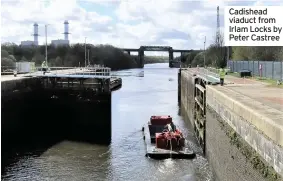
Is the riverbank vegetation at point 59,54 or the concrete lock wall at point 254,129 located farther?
the riverbank vegetation at point 59,54

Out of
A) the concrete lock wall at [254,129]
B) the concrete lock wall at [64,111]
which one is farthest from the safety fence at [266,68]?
the concrete lock wall at [254,129]

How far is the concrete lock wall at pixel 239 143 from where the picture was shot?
12.1m

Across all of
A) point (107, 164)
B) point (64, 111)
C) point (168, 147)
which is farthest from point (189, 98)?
point (107, 164)

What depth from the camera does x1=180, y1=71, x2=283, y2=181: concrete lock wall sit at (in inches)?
475

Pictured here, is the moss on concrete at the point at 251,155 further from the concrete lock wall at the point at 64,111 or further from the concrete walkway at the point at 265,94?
the concrete lock wall at the point at 64,111

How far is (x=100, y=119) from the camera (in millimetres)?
38094

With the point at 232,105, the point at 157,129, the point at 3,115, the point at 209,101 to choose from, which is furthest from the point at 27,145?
the point at 232,105

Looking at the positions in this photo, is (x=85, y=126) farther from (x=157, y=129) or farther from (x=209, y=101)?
(x=209, y=101)

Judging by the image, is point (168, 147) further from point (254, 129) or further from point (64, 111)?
point (254, 129)

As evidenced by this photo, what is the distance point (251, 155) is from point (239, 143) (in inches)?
86.4

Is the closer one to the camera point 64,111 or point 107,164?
point 107,164

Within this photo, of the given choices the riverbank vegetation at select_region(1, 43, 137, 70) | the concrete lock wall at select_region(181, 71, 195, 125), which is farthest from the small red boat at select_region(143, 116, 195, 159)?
the riverbank vegetation at select_region(1, 43, 137, 70)

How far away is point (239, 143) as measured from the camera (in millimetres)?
16672

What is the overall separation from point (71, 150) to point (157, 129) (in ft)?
28.0
